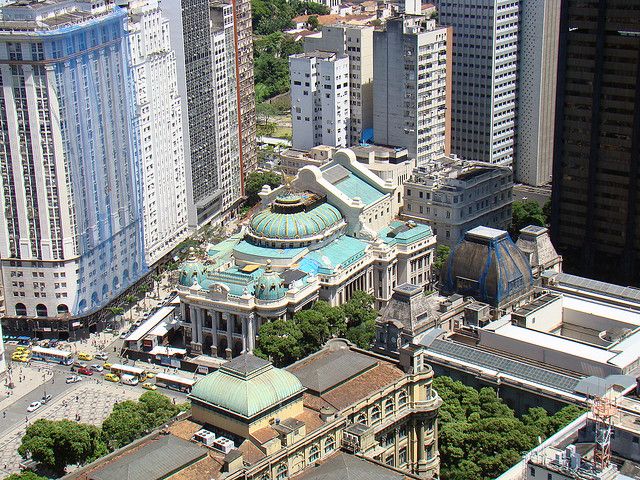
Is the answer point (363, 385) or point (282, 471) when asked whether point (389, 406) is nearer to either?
point (363, 385)

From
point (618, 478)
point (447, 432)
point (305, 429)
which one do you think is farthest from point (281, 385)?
point (618, 478)

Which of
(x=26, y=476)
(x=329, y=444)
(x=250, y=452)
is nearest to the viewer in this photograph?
(x=250, y=452)

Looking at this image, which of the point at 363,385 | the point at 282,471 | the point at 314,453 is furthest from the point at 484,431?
the point at 282,471

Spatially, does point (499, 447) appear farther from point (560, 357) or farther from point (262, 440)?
point (262, 440)

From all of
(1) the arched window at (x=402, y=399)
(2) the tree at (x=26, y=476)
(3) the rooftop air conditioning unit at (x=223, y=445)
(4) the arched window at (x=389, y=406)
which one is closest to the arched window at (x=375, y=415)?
(4) the arched window at (x=389, y=406)

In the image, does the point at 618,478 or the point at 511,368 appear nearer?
the point at 618,478
